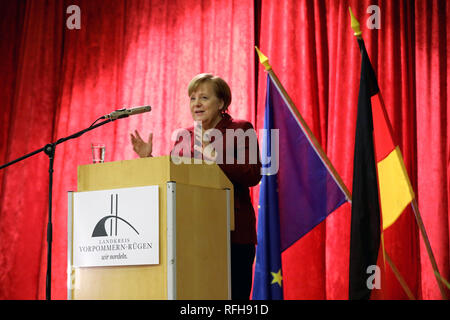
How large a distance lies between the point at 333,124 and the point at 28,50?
105 inches

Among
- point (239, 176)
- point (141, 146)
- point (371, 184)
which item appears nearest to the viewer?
point (141, 146)

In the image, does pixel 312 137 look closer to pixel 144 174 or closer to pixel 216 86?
pixel 216 86

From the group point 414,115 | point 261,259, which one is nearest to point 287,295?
point 261,259

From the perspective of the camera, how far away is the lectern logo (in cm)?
180

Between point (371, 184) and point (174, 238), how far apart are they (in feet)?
4.16

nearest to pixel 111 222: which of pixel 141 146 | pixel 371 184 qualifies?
pixel 141 146

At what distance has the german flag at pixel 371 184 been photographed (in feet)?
8.58

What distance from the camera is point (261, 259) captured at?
3.08m

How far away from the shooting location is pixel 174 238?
172 cm

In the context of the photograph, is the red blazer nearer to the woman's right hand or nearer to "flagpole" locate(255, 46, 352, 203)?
the woman's right hand

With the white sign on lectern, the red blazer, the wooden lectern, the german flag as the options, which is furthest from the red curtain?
the white sign on lectern

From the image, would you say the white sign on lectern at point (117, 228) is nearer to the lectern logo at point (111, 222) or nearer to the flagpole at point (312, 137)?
the lectern logo at point (111, 222)

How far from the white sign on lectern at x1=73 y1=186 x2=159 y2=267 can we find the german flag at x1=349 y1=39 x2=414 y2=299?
121 centimetres
